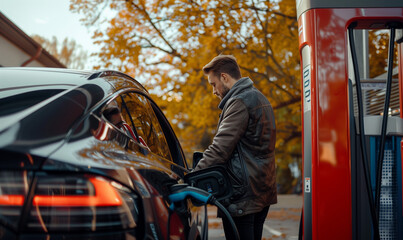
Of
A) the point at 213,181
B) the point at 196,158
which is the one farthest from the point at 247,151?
the point at 213,181

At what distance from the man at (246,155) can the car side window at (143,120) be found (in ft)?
1.48

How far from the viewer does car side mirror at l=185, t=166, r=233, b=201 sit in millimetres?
2477

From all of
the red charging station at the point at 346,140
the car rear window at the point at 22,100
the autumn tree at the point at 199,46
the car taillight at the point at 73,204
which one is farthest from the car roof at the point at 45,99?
the autumn tree at the point at 199,46

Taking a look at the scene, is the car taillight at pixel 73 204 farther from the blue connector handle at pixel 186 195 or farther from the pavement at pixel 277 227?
the pavement at pixel 277 227

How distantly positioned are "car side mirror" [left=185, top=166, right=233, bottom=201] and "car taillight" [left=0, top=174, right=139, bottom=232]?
109 centimetres

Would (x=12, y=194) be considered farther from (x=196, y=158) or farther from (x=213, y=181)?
(x=196, y=158)

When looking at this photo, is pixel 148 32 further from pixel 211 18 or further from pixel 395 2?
pixel 395 2

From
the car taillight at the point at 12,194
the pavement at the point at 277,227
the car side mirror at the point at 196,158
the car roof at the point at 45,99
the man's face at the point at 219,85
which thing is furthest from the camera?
the pavement at the point at 277,227

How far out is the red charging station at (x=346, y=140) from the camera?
303 centimetres

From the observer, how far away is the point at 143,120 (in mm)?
2551

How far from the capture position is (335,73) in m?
3.07

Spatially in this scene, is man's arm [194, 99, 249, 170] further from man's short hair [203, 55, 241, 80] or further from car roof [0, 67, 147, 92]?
car roof [0, 67, 147, 92]

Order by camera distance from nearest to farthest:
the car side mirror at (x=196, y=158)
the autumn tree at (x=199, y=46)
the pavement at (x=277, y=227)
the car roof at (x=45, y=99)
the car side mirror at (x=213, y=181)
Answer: the car roof at (x=45, y=99) < the car side mirror at (x=213, y=181) < the car side mirror at (x=196, y=158) < the pavement at (x=277, y=227) < the autumn tree at (x=199, y=46)

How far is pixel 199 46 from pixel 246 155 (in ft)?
29.2
